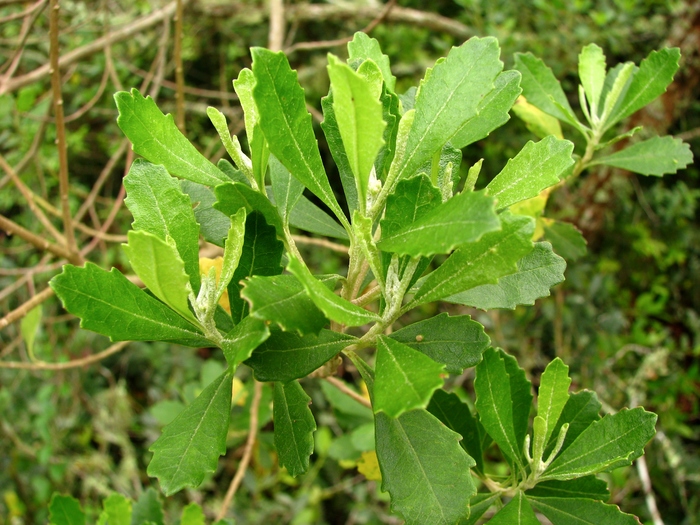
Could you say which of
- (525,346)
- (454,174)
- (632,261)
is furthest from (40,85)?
(632,261)

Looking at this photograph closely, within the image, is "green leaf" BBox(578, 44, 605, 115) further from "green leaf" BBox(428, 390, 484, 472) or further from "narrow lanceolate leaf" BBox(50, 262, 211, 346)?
"narrow lanceolate leaf" BBox(50, 262, 211, 346)

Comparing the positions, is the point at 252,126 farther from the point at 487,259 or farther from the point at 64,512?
the point at 64,512

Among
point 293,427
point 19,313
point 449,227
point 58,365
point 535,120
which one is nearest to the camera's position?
point 449,227

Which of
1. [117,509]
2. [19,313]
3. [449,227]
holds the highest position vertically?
[449,227]

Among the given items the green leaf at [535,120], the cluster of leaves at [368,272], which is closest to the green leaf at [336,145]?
the cluster of leaves at [368,272]

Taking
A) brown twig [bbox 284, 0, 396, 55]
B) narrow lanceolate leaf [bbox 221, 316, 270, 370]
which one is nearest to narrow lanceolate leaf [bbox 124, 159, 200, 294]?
narrow lanceolate leaf [bbox 221, 316, 270, 370]

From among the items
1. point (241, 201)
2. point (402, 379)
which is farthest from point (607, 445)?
point (241, 201)
